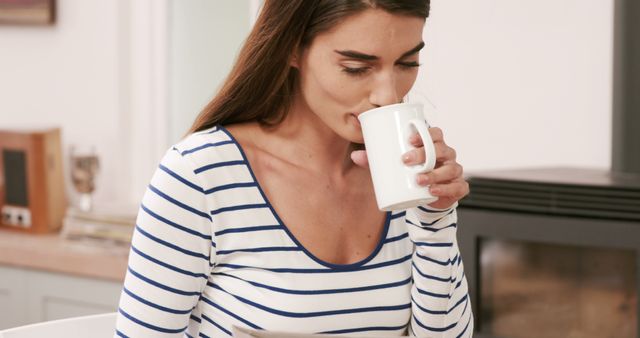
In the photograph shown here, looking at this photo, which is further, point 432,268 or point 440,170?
point 432,268

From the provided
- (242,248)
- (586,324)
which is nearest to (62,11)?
(586,324)

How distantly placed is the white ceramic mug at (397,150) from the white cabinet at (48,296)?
1787 mm

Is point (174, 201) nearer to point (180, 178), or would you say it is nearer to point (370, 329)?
point (180, 178)

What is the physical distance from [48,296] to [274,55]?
1863 mm

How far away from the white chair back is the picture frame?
195cm

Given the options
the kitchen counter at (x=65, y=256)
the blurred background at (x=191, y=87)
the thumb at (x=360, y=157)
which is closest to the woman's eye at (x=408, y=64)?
the thumb at (x=360, y=157)

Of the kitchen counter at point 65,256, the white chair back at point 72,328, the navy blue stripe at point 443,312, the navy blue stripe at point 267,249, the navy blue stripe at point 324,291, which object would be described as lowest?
the kitchen counter at point 65,256

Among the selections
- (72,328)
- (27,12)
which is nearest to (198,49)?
(27,12)

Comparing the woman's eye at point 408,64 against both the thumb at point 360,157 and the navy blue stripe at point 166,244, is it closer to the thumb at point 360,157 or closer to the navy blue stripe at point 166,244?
the thumb at point 360,157

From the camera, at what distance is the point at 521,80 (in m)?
2.36

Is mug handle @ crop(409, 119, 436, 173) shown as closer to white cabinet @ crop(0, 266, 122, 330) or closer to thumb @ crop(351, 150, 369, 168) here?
thumb @ crop(351, 150, 369, 168)

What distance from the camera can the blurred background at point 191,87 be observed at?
2.30 meters

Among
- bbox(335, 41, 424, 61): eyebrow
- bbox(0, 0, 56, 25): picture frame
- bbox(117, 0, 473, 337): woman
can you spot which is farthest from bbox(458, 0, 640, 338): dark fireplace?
bbox(0, 0, 56, 25): picture frame

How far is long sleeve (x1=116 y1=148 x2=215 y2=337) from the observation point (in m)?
1.11
